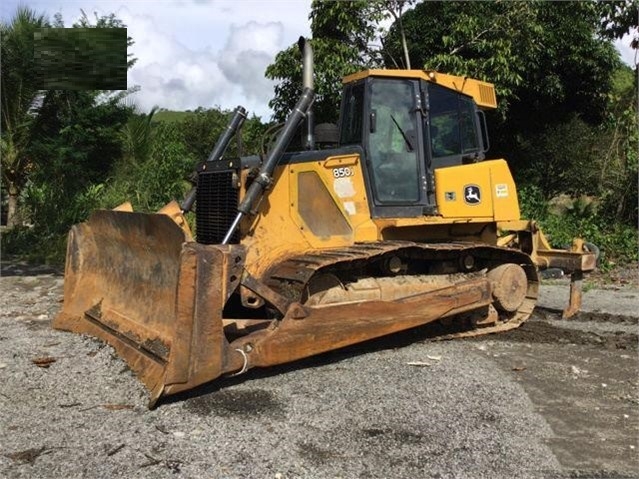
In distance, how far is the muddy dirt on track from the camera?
3.66 m

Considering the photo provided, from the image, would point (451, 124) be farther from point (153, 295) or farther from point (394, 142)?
point (153, 295)

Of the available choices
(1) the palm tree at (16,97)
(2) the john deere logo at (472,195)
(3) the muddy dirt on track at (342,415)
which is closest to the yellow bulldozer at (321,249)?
(2) the john deere logo at (472,195)

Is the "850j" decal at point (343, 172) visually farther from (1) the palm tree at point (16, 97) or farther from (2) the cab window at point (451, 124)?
(1) the palm tree at point (16, 97)

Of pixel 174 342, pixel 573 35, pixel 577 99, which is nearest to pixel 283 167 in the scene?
pixel 174 342

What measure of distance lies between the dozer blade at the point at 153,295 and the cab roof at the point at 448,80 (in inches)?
105

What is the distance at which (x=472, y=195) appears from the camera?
7004 mm

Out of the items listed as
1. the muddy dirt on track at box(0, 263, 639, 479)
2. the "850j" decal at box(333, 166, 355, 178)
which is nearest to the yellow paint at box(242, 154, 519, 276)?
the "850j" decal at box(333, 166, 355, 178)

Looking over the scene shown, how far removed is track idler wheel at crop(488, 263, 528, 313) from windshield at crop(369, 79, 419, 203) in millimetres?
1270

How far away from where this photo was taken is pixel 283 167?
605cm

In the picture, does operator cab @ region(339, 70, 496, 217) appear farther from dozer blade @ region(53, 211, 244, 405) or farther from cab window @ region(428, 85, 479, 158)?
dozer blade @ region(53, 211, 244, 405)

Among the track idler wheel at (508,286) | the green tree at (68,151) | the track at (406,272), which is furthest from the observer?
the green tree at (68,151)

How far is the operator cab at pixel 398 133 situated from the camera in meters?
6.47

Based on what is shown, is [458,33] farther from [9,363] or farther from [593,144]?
[9,363]

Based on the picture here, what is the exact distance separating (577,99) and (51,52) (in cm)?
1441
